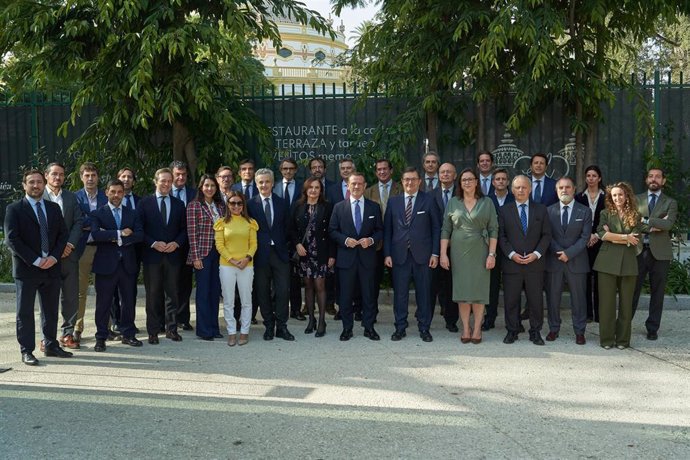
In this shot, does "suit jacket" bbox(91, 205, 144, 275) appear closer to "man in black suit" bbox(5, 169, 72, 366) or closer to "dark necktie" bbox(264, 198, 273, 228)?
"man in black suit" bbox(5, 169, 72, 366)

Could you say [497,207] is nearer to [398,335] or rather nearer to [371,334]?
[398,335]

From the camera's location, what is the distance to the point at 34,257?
A: 695cm

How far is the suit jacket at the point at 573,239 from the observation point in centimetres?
775

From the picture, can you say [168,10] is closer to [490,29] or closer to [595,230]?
[490,29]

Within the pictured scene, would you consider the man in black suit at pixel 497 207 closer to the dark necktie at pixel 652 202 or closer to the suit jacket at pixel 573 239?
the suit jacket at pixel 573 239

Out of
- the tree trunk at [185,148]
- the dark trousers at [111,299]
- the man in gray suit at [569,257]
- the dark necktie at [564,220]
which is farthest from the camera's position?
the tree trunk at [185,148]

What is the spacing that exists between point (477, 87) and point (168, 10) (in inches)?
175

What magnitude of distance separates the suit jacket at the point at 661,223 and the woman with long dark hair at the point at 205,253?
462cm

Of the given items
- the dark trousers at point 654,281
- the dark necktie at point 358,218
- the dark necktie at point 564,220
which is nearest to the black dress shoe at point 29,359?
the dark necktie at point 358,218

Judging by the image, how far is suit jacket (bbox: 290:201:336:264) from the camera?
27.0 feet

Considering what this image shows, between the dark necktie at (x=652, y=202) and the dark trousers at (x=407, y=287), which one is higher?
the dark necktie at (x=652, y=202)

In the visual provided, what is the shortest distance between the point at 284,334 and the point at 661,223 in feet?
13.9

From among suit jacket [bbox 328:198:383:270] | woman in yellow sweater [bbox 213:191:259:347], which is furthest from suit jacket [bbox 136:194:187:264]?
suit jacket [bbox 328:198:383:270]

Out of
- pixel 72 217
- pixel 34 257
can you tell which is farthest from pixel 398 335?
pixel 34 257
